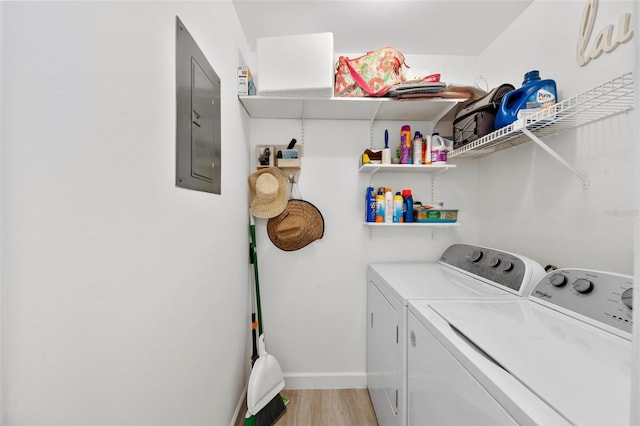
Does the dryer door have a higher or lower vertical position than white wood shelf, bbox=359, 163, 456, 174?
lower

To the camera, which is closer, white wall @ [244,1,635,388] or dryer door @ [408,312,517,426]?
dryer door @ [408,312,517,426]

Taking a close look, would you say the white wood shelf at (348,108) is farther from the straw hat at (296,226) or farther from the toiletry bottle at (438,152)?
the straw hat at (296,226)

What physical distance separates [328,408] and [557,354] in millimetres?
1596

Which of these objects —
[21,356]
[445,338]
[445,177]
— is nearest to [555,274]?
[445,338]

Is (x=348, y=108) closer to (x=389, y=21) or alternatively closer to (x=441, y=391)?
(x=389, y=21)

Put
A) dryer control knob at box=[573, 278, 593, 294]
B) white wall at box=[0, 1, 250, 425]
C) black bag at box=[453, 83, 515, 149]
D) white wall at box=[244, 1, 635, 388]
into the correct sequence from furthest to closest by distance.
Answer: white wall at box=[244, 1, 635, 388] < black bag at box=[453, 83, 515, 149] < dryer control knob at box=[573, 278, 593, 294] < white wall at box=[0, 1, 250, 425]

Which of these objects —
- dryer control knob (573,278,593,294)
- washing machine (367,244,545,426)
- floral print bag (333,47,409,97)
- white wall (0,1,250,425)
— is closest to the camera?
white wall (0,1,250,425)

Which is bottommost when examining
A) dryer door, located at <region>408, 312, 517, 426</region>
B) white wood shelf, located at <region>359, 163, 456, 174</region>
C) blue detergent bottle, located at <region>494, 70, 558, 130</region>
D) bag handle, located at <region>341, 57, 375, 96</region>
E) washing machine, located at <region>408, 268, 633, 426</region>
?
dryer door, located at <region>408, 312, 517, 426</region>

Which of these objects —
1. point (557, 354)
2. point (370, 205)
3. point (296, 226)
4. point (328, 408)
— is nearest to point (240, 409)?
point (328, 408)

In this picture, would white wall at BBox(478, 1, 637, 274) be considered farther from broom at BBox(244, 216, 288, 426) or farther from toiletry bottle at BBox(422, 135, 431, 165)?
broom at BBox(244, 216, 288, 426)

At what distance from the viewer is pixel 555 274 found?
1.12 m

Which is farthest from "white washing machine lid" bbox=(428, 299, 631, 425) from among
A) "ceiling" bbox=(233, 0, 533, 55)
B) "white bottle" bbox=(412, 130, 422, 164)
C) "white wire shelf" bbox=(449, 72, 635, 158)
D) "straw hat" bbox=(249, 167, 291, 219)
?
"ceiling" bbox=(233, 0, 533, 55)

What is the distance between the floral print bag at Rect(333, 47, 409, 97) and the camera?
167 cm

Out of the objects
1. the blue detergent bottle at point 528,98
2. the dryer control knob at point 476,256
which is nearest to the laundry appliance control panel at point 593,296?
the dryer control knob at point 476,256
